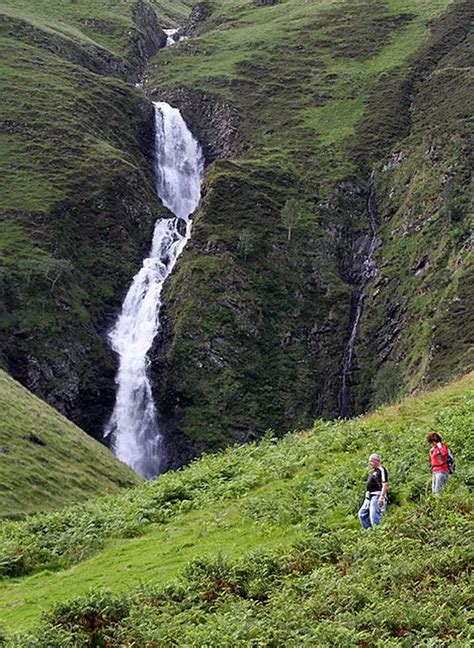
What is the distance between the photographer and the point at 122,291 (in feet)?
299

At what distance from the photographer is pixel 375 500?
54.0 feet

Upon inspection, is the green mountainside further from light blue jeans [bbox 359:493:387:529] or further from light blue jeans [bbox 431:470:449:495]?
light blue jeans [bbox 359:493:387:529]

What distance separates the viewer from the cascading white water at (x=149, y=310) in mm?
74500

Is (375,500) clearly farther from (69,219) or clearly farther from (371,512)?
(69,219)

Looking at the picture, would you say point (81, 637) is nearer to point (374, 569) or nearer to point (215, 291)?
point (374, 569)

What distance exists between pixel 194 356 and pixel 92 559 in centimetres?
6220

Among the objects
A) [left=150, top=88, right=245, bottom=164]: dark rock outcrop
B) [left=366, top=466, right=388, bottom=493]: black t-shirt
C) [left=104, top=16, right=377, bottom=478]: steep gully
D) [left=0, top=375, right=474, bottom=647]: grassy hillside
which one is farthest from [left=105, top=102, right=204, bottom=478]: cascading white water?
[left=366, top=466, right=388, bottom=493]: black t-shirt

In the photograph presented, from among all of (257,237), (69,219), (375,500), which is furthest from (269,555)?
(69,219)

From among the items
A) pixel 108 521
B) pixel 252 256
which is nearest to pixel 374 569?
pixel 108 521

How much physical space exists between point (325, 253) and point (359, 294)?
7.28m

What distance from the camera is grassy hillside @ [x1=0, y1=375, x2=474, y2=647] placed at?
1230 cm

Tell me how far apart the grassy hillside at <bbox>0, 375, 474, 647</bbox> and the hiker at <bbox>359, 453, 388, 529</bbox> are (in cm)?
31

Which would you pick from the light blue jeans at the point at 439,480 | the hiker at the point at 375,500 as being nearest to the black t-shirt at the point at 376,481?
the hiker at the point at 375,500

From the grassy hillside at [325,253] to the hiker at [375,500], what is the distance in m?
36.9
